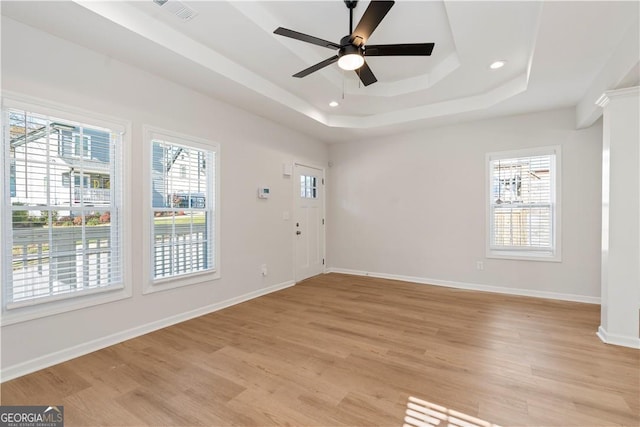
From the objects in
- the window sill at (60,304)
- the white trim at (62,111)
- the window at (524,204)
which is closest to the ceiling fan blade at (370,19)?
the white trim at (62,111)

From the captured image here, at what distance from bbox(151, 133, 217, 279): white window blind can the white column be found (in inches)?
170

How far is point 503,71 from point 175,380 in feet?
15.2

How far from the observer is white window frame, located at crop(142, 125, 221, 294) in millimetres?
3152

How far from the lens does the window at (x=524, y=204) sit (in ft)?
14.3

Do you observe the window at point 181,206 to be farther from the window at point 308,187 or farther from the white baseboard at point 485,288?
the white baseboard at point 485,288

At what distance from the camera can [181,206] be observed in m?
3.53

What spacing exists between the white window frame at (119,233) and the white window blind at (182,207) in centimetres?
30

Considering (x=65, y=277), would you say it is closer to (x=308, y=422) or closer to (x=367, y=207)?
(x=308, y=422)

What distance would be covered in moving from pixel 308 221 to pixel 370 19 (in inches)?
157

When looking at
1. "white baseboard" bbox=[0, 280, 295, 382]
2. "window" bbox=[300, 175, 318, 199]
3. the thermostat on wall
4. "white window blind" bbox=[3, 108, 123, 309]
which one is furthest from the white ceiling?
"white baseboard" bbox=[0, 280, 295, 382]

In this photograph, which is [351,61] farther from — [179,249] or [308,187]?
[308,187]

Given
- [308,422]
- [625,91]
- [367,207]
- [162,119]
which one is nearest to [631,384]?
[308,422]

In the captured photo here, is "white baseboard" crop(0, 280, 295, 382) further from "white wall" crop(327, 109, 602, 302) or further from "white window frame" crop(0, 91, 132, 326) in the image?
"white wall" crop(327, 109, 602, 302)

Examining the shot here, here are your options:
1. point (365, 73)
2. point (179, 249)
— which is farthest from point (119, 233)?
point (365, 73)
